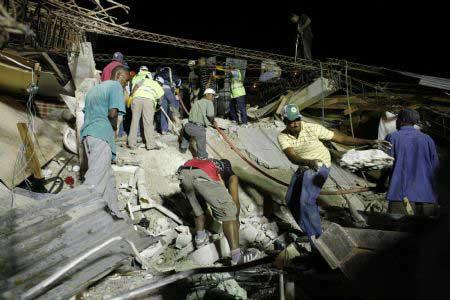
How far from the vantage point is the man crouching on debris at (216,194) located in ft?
14.7

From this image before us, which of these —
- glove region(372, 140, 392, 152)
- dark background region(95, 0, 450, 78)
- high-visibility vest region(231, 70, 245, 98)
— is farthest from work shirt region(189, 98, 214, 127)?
dark background region(95, 0, 450, 78)

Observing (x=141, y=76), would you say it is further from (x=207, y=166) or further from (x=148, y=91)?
(x=207, y=166)

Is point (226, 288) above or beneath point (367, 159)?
beneath

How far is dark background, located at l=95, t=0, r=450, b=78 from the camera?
11141 millimetres

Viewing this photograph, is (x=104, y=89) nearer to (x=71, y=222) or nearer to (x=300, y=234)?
(x=71, y=222)

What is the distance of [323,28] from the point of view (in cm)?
1385

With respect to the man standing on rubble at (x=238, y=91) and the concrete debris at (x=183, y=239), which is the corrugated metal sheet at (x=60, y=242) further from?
the man standing on rubble at (x=238, y=91)

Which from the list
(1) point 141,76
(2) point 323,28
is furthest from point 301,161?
(2) point 323,28

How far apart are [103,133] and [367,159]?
3712 mm

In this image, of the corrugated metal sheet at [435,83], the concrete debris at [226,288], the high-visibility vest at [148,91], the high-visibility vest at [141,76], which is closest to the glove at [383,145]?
the concrete debris at [226,288]

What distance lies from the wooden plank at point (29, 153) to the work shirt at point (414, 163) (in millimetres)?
5188

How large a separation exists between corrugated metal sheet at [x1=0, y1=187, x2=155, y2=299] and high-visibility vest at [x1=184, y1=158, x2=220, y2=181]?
47.0 inches

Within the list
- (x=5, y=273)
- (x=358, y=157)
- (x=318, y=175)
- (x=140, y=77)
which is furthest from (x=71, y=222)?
(x=140, y=77)

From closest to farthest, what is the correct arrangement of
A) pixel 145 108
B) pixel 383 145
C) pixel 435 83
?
pixel 383 145 → pixel 435 83 → pixel 145 108
